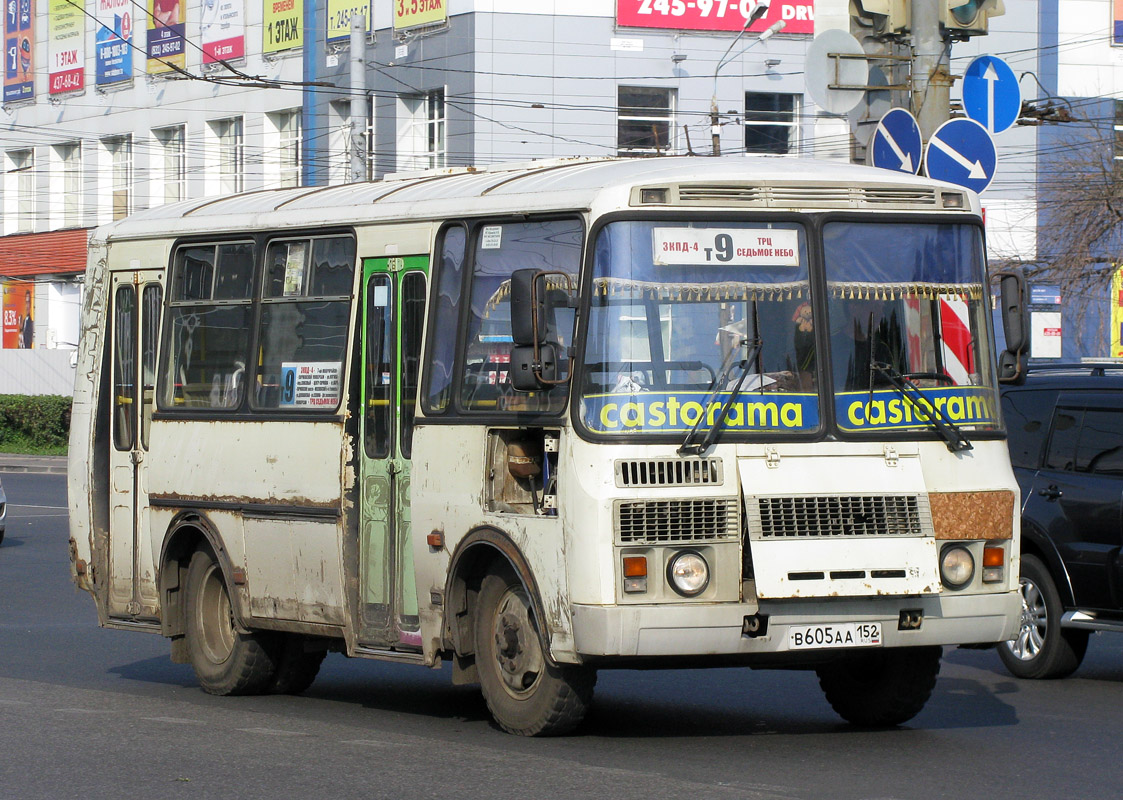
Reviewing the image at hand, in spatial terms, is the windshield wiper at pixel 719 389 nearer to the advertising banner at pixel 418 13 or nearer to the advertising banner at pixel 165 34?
the advertising banner at pixel 418 13

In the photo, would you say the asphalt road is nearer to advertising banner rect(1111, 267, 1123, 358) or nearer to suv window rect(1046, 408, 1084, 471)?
suv window rect(1046, 408, 1084, 471)

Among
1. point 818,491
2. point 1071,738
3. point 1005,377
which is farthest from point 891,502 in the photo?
point 1071,738

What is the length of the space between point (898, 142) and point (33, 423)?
35.0 meters

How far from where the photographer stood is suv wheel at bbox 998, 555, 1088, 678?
11516mm

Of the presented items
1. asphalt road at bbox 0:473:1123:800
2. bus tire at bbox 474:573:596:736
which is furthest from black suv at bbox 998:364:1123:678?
bus tire at bbox 474:573:596:736

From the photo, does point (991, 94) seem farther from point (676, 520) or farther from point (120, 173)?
point (120, 173)

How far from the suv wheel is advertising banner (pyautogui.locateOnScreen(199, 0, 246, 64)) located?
3762 centimetres

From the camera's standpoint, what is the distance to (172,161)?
2019 inches

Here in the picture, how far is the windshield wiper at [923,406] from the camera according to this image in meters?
8.65

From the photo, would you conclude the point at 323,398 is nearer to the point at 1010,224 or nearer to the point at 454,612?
the point at 454,612

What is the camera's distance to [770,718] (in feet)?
32.1

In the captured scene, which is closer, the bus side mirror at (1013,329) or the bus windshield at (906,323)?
the bus windshield at (906,323)

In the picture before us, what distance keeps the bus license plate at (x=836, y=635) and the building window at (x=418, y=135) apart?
3380 cm

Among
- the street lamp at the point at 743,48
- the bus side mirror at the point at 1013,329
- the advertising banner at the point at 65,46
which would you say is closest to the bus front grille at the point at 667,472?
the bus side mirror at the point at 1013,329
